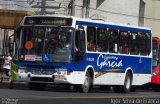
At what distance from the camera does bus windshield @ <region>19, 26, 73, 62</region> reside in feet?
84.6

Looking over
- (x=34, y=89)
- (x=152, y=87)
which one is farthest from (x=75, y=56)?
(x=152, y=87)

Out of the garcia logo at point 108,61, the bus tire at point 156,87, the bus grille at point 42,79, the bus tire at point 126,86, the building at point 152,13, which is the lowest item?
the bus tire at point 156,87

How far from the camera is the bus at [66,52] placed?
25812mm

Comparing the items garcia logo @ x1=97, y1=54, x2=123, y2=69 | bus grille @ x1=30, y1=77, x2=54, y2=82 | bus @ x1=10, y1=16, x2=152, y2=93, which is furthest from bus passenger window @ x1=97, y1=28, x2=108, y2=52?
bus grille @ x1=30, y1=77, x2=54, y2=82

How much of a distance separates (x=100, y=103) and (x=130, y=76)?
11.1 metres

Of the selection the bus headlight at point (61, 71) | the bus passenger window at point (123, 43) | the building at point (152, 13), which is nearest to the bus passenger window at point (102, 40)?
the bus passenger window at point (123, 43)

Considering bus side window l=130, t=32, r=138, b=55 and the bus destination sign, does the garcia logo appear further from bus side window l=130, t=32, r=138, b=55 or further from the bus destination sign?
the bus destination sign

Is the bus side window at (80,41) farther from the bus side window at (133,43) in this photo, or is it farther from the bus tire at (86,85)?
the bus side window at (133,43)

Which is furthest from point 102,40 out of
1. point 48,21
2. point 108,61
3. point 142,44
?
point 142,44

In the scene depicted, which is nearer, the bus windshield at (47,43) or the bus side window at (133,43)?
the bus windshield at (47,43)

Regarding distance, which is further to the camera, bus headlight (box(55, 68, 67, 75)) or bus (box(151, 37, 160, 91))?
bus (box(151, 37, 160, 91))

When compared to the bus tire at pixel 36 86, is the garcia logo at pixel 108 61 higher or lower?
higher

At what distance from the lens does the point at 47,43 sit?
26.1 m

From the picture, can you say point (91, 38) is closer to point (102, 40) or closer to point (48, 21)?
point (102, 40)
